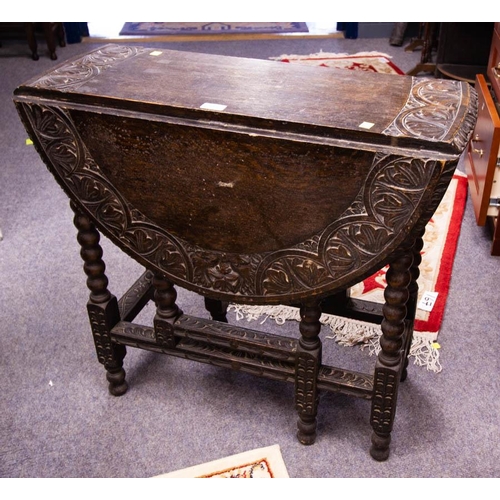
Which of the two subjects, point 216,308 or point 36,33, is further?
point 36,33

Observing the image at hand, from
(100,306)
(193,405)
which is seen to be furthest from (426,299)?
(100,306)

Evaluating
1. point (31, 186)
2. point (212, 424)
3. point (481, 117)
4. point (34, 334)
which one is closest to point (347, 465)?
point (212, 424)

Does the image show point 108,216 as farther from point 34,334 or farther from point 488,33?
point 488,33

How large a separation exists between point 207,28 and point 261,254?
379 cm

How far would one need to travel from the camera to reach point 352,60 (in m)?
4.12

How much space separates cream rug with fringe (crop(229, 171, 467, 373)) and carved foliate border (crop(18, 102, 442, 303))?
2.03 feet

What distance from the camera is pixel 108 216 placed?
161 cm

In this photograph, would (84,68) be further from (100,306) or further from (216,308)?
(216,308)

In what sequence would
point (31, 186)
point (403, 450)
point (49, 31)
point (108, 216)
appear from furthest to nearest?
point (49, 31)
point (31, 186)
point (403, 450)
point (108, 216)

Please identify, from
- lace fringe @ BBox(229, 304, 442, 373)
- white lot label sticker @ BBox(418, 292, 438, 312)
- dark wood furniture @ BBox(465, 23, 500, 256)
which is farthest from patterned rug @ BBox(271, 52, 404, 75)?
lace fringe @ BBox(229, 304, 442, 373)

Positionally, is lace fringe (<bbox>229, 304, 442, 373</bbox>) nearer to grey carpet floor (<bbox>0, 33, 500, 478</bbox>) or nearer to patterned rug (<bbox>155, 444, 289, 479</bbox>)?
grey carpet floor (<bbox>0, 33, 500, 478</bbox>)

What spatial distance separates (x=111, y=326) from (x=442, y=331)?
3.37 ft

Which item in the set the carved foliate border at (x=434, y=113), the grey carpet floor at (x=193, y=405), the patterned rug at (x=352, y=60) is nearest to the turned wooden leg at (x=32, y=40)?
the patterned rug at (x=352, y=60)

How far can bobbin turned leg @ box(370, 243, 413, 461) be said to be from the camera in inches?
58.0
